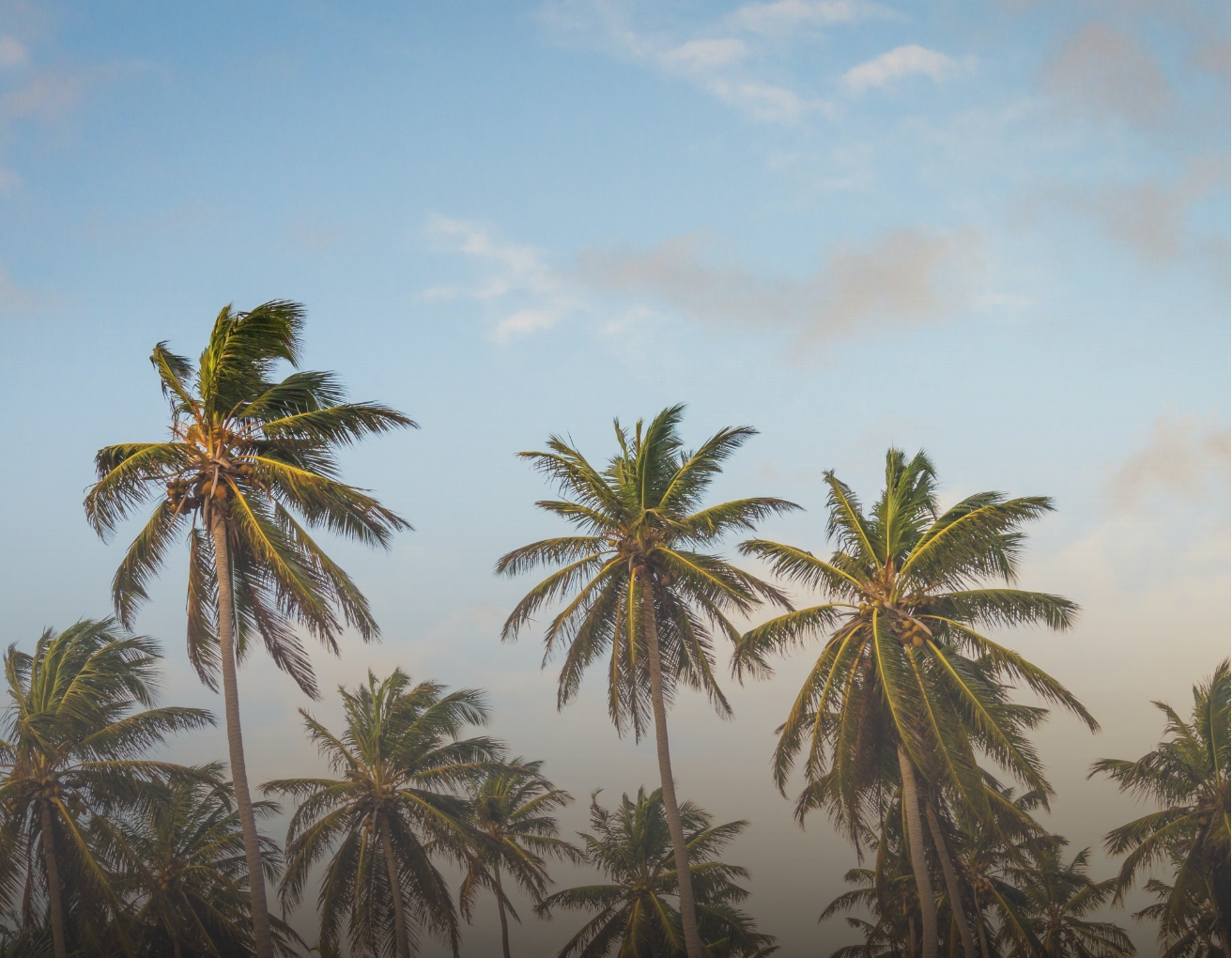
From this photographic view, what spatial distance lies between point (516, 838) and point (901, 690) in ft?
79.8

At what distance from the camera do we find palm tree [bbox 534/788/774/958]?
41844 mm

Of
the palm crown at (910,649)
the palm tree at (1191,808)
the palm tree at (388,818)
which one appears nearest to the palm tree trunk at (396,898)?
the palm tree at (388,818)

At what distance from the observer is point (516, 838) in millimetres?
46781

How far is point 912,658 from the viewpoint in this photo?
1113 inches

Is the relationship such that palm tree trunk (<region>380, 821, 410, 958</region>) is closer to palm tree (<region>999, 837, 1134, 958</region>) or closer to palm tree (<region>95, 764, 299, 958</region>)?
palm tree (<region>95, 764, 299, 958</region>)

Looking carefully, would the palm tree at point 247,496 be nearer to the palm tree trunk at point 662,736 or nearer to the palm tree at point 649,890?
the palm tree trunk at point 662,736

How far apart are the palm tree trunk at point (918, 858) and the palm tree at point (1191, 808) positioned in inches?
463

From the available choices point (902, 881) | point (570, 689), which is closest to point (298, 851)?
point (570, 689)

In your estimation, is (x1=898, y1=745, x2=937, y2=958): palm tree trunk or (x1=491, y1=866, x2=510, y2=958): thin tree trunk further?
(x1=491, y1=866, x2=510, y2=958): thin tree trunk

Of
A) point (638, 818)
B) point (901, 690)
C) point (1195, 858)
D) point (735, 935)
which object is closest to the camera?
point (901, 690)

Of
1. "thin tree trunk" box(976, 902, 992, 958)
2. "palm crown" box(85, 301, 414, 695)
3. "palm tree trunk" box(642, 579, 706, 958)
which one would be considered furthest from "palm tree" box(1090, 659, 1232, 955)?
"palm crown" box(85, 301, 414, 695)

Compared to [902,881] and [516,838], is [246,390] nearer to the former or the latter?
[516,838]

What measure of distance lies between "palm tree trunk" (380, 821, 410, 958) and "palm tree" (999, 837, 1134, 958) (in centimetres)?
2454

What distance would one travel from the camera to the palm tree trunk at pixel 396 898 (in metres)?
35.6
